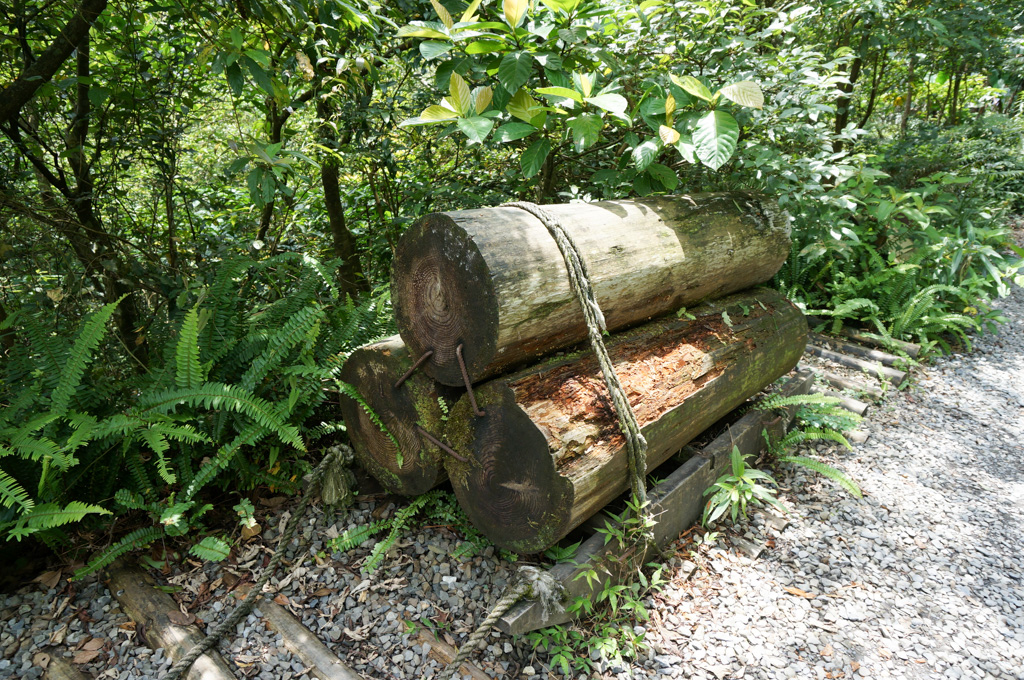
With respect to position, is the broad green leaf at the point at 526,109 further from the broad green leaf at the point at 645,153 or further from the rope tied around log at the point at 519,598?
the rope tied around log at the point at 519,598

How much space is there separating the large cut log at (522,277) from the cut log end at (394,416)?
0.63 ft

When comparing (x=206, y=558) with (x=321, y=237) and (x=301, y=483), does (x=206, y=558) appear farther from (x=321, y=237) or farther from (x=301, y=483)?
Answer: (x=321, y=237)

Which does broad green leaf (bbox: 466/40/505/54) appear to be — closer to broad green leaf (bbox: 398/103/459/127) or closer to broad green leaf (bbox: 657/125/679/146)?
broad green leaf (bbox: 398/103/459/127)

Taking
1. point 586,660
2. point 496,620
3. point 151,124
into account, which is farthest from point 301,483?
point 151,124

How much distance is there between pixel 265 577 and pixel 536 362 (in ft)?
5.12

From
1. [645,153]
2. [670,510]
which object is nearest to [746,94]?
[645,153]

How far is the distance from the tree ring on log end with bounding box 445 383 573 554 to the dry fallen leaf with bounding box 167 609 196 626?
1.25 metres

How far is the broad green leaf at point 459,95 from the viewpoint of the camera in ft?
7.68

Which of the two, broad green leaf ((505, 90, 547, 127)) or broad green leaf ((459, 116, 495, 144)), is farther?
broad green leaf ((505, 90, 547, 127))

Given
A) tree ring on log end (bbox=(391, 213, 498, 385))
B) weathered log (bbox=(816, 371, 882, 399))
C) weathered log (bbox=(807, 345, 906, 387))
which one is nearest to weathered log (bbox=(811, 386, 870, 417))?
weathered log (bbox=(816, 371, 882, 399))

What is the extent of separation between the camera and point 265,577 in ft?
7.94

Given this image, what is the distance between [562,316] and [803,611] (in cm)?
180

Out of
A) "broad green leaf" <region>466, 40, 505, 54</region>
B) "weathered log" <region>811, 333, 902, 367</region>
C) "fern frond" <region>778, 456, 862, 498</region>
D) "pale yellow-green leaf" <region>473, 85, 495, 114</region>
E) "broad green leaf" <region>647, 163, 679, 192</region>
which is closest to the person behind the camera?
"pale yellow-green leaf" <region>473, 85, 495, 114</region>

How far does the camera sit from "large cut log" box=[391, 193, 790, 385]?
85.4 inches
